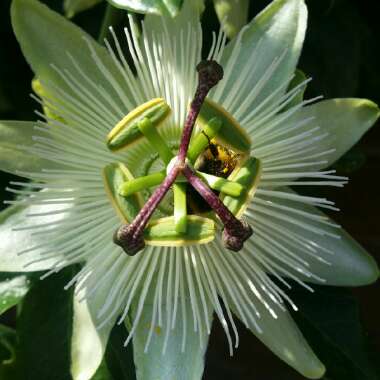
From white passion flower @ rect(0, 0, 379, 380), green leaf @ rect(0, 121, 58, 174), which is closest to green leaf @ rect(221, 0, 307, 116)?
white passion flower @ rect(0, 0, 379, 380)

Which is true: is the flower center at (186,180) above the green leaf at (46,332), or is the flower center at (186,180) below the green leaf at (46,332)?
above

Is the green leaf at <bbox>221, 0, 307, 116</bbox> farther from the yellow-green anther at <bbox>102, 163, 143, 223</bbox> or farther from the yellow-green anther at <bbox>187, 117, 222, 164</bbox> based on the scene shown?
the yellow-green anther at <bbox>102, 163, 143, 223</bbox>

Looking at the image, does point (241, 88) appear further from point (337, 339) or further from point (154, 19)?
point (337, 339)

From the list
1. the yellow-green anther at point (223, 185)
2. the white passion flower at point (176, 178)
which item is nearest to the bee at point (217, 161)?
the white passion flower at point (176, 178)

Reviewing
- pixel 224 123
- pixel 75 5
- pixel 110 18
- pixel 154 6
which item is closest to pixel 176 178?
pixel 224 123

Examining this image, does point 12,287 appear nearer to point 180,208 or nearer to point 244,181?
point 180,208

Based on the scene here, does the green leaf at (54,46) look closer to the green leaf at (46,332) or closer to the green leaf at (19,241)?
the green leaf at (19,241)

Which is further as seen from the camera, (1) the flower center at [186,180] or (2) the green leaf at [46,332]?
(2) the green leaf at [46,332]

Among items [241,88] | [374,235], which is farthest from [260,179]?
[374,235]
